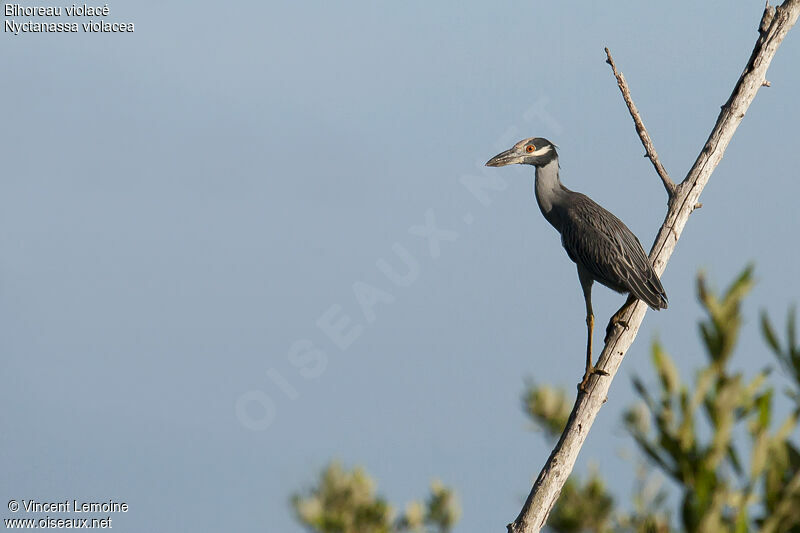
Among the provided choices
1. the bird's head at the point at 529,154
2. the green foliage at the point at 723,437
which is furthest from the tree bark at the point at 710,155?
the green foliage at the point at 723,437

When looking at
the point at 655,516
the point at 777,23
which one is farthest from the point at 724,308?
the point at 777,23

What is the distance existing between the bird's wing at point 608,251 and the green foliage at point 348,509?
3.42m

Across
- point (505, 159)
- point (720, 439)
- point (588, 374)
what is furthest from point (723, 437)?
point (505, 159)

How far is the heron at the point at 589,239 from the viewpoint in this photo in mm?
8078

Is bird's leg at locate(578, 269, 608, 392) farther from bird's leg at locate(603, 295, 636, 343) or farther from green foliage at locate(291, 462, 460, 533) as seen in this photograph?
green foliage at locate(291, 462, 460, 533)

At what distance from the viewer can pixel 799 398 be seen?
9.04ft

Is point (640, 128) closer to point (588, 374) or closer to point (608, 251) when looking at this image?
point (608, 251)

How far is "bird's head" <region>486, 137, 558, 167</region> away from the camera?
9.48 meters

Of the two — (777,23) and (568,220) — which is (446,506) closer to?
(568,220)

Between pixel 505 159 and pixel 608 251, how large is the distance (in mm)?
1742

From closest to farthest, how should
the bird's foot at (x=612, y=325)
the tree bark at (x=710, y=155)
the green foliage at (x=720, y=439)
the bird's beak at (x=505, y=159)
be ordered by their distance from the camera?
1. the green foliage at (x=720, y=439)
2. the bird's foot at (x=612, y=325)
3. the tree bark at (x=710, y=155)
4. the bird's beak at (x=505, y=159)

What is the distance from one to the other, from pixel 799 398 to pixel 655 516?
610 mm

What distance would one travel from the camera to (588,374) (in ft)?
26.2

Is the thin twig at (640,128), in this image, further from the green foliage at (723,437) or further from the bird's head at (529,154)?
the green foliage at (723,437)
